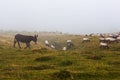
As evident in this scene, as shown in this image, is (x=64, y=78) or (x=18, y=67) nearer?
(x=64, y=78)

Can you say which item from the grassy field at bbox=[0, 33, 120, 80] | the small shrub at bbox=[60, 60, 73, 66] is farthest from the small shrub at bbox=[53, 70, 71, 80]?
the small shrub at bbox=[60, 60, 73, 66]

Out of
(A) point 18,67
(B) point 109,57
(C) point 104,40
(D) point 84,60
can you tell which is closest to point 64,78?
(A) point 18,67

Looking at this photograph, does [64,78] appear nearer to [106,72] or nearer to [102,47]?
[106,72]

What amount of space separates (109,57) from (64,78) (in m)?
11.7

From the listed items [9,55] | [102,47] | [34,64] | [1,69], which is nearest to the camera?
[1,69]

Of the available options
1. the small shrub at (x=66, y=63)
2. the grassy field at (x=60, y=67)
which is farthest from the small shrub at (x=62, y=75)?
the small shrub at (x=66, y=63)

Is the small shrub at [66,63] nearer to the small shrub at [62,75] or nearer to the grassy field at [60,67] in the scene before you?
the grassy field at [60,67]

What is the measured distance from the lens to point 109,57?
37.4 m

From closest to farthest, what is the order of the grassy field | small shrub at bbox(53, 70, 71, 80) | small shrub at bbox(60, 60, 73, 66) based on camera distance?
small shrub at bbox(53, 70, 71, 80), the grassy field, small shrub at bbox(60, 60, 73, 66)

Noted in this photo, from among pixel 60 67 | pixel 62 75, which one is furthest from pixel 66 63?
pixel 62 75

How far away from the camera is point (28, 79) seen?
26.4 meters

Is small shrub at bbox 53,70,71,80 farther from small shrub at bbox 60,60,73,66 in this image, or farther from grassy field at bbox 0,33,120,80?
small shrub at bbox 60,60,73,66

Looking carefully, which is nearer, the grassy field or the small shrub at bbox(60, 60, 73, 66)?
the grassy field

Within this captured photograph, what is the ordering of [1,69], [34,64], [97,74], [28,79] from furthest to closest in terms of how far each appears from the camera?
[34,64], [1,69], [97,74], [28,79]
